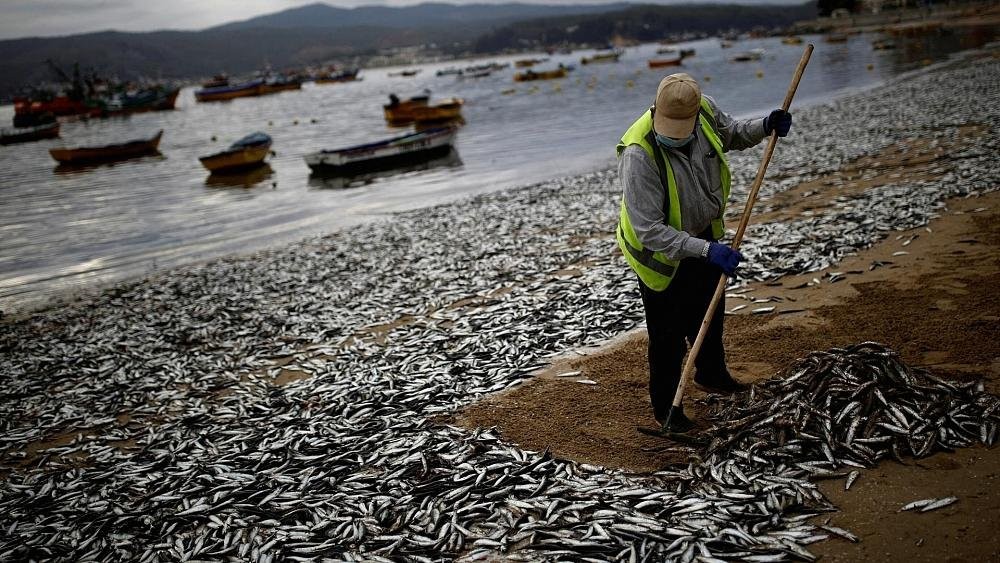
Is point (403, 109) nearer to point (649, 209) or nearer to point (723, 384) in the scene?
point (723, 384)

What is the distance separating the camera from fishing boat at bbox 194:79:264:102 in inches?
4478

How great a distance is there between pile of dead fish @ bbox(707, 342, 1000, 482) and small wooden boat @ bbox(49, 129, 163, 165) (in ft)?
160

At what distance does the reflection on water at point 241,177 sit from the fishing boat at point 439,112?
18.0 meters

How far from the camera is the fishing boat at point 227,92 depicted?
11375 centimetres

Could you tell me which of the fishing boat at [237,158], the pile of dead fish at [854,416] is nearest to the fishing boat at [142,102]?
the fishing boat at [237,158]

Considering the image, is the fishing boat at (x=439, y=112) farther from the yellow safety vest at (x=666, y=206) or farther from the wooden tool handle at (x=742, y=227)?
the yellow safety vest at (x=666, y=206)

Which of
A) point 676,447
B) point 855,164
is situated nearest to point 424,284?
point 676,447

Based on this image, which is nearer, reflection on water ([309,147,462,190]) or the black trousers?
the black trousers

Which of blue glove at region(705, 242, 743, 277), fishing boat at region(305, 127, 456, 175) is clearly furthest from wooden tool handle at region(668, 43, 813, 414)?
fishing boat at region(305, 127, 456, 175)

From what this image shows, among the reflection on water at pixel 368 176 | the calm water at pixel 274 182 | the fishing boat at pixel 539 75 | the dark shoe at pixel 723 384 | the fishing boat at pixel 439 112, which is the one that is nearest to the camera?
the dark shoe at pixel 723 384

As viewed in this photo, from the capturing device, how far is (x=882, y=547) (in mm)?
3709

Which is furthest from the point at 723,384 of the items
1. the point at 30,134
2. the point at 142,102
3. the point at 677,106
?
the point at 142,102

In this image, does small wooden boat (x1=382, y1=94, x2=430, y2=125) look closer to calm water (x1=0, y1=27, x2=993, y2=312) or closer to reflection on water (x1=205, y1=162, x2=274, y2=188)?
calm water (x1=0, y1=27, x2=993, y2=312)

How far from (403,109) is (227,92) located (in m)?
81.5
